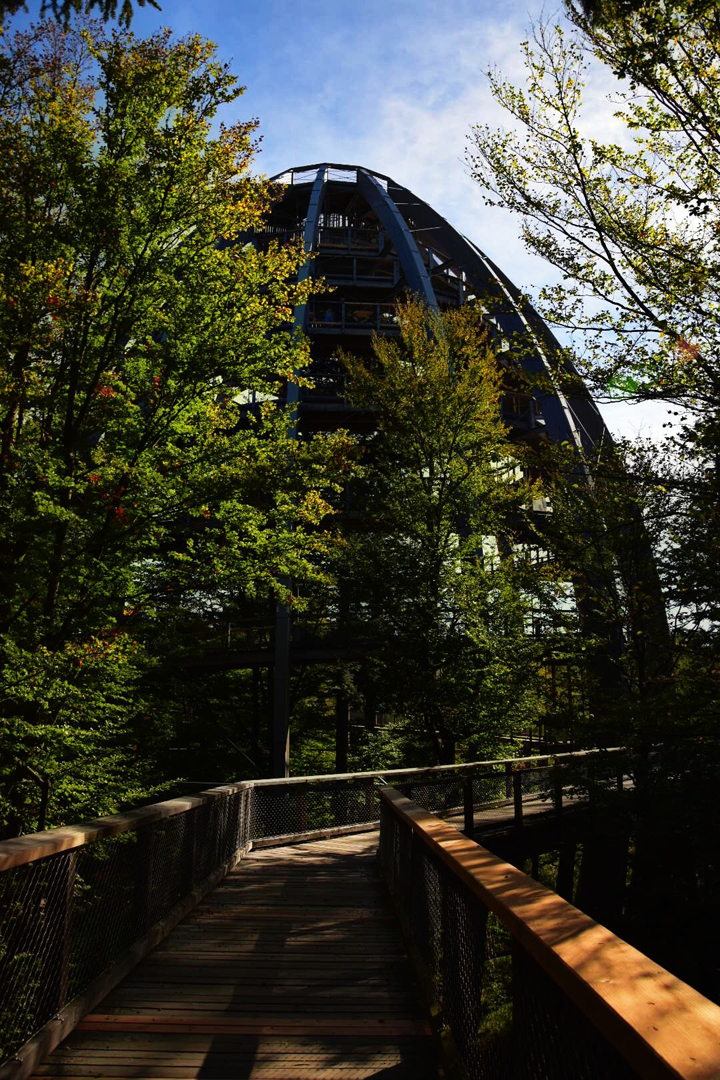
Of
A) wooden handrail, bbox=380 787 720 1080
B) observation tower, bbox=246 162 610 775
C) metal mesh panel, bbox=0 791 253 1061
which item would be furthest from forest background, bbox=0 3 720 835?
observation tower, bbox=246 162 610 775

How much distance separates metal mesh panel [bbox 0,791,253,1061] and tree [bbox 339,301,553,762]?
10217 millimetres

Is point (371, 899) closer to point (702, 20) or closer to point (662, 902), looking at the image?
point (662, 902)

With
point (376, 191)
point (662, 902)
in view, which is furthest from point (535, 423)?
point (662, 902)

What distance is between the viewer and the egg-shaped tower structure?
2928 cm

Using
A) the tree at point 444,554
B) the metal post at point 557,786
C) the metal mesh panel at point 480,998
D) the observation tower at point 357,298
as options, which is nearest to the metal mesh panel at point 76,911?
the metal mesh panel at point 480,998

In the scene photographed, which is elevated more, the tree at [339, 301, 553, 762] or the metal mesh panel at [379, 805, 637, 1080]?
the tree at [339, 301, 553, 762]

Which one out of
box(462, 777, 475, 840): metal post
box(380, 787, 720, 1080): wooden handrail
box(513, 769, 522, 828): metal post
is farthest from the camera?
box(513, 769, 522, 828): metal post

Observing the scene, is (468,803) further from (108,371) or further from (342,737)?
(342,737)

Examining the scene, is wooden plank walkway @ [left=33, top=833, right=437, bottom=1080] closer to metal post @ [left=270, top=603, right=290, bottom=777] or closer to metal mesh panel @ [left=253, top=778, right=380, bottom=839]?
metal mesh panel @ [left=253, top=778, right=380, bottom=839]

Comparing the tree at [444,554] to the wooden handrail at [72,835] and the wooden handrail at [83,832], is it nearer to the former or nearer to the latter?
the wooden handrail at [83,832]

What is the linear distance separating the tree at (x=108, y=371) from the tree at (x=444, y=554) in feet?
23.1

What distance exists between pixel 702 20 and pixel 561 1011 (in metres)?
8.41

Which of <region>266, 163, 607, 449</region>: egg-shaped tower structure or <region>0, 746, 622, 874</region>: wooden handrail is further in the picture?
<region>266, 163, 607, 449</region>: egg-shaped tower structure

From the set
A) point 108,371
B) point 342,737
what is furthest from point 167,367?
point 342,737
